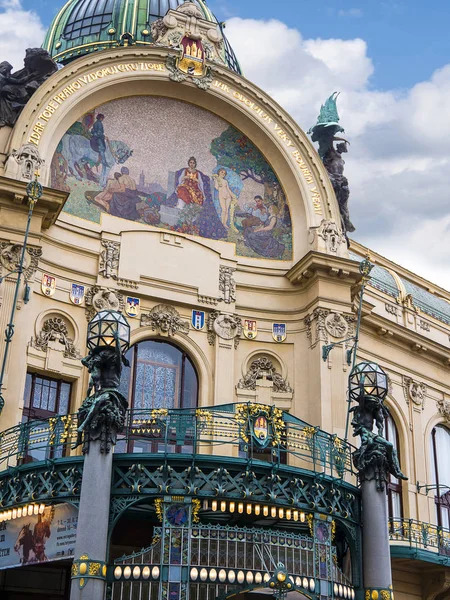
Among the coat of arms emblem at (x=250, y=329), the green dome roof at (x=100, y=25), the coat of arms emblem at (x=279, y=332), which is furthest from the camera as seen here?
the green dome roof at (x=100, y=25)

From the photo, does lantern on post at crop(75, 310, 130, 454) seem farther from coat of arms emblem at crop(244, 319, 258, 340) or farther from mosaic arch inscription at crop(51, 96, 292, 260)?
coat of arms emblem at crop(244, 319, 258, 340)

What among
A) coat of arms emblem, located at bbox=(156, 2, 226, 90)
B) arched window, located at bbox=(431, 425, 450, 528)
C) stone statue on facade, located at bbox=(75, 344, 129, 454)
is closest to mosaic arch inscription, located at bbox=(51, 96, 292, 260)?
coat of arms emblem, located at bbox=(156, 2, 226, 90)

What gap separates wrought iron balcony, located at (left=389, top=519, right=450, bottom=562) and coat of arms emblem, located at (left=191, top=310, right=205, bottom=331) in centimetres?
791

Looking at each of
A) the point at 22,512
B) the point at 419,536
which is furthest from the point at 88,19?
the point at 22,512

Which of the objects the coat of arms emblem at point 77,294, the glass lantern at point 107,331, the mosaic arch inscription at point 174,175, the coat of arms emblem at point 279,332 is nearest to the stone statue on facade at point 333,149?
the mosaic arch inscription at point 174,175

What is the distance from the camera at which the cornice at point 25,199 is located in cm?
2384

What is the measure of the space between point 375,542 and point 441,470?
1244 centimetres

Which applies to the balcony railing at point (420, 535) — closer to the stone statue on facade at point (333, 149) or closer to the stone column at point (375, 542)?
the stone column at point (375, 542)

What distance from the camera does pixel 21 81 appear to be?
26.2m

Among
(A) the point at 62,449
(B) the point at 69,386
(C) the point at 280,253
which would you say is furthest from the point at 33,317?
(C) the point at 280,253

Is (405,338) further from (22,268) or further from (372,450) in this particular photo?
(22,268)

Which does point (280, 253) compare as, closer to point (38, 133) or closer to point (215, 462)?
point (38, 133)

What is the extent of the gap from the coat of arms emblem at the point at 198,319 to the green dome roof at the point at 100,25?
14033mm

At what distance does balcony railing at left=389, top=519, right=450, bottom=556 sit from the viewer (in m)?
26.8
